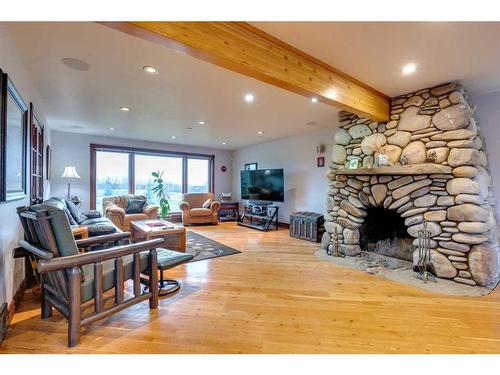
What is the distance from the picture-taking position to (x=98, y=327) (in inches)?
72.1

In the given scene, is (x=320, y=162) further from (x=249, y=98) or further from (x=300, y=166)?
(x=249, y=98)

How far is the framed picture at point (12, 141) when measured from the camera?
5.86 ft

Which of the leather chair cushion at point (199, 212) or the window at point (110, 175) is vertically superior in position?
the window at point (110, 175)

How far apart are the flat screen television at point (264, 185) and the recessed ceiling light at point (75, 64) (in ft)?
13.7

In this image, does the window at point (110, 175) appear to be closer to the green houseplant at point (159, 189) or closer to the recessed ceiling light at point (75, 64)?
the green houseplant at point (159, 189)

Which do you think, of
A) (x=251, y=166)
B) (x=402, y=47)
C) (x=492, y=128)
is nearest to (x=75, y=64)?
(x=402, y=47)

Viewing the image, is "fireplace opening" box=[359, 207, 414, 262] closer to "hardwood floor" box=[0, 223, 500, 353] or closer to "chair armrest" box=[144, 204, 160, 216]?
"hardwood floor" box=[0, 223, 500, 353]

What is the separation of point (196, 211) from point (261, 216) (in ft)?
5.69

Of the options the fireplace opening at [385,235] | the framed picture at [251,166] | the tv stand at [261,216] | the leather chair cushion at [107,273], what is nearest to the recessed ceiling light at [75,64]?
the leather chair cushion at [107,273]

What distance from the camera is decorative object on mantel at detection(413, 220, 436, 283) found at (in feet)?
9.53

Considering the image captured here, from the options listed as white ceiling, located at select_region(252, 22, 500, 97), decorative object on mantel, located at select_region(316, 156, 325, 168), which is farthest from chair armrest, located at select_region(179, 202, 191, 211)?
white ceiling, located at select_region(252, 22, 500, 97)

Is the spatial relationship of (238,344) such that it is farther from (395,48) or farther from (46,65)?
(46,65)

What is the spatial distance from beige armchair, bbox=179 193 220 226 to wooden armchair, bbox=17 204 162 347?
171 inches

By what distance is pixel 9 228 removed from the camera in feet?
6.65
